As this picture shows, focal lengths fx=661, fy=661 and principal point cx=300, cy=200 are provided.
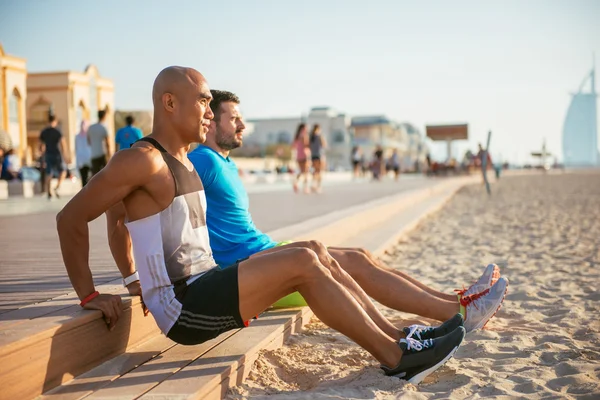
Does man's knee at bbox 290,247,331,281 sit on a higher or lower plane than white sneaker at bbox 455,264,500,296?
higher

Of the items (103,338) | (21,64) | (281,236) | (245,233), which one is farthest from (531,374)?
(21,64)

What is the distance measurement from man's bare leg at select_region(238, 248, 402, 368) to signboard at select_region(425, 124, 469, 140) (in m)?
61.5

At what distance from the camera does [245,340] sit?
348cm

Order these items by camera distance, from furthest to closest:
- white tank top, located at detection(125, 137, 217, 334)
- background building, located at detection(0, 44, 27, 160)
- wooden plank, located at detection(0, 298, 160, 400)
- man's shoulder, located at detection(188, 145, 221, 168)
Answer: background building, located at detection(0, 44, 27, 160) → man's shoulder, located at detection(188, 145, 221, 168) → white tank top, located at detection(125, 137, 217, 334) → wooden plank, located at detection(0, 298, 160, 400)

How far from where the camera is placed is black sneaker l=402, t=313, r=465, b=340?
3226mm

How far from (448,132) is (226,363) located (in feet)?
204

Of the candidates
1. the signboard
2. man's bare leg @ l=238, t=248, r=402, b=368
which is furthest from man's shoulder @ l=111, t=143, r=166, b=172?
the signboard

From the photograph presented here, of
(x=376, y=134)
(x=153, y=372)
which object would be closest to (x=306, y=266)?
(x=153, y=372)

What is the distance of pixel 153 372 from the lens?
2877mm

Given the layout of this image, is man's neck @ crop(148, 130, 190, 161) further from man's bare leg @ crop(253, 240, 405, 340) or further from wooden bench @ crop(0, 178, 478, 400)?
wooden bench @ crop(0, 178, 478, 400)

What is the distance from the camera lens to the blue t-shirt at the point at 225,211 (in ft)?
12.1

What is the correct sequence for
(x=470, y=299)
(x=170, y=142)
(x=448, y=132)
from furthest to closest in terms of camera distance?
(x=448, y=132) → (x=470, y=299) → (x=170, y=142)

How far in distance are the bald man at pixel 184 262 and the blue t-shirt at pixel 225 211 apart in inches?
23.7

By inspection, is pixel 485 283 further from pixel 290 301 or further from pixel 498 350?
pixel 290 301
